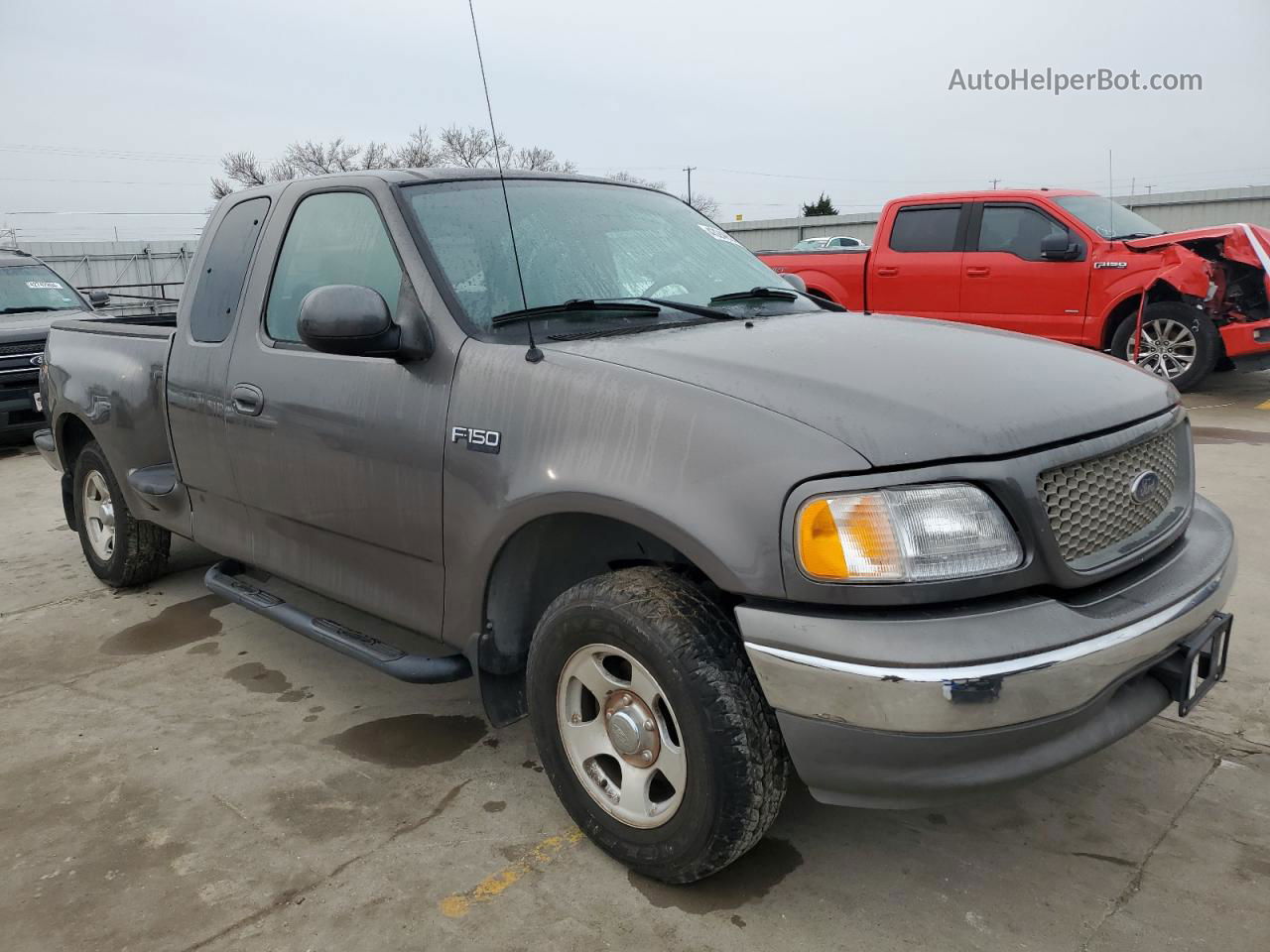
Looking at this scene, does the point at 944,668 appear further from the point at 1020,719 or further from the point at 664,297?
the point at 664,297

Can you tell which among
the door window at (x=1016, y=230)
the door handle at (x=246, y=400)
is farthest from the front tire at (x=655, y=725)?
the door window at (x=1016, y=230)

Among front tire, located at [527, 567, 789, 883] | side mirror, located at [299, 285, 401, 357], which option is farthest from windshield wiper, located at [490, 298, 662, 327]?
front tire, located at [527, 567, 789, 883]

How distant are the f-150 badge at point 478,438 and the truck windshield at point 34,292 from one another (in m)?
9.16

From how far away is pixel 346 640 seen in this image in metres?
3.13

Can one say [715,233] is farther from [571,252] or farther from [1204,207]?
[1204,207]

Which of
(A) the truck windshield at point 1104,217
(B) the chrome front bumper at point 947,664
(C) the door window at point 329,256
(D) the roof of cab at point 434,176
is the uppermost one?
(A) the truck windshield at point 1104,217

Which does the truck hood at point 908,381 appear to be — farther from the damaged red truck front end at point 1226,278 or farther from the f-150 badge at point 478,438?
the damaged red truck front end at point 1226,278

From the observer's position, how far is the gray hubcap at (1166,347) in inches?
343

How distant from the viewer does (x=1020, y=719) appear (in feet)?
6.34

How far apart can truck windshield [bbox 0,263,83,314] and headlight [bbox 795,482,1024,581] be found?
10.2 m

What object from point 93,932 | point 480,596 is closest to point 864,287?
point 480,596

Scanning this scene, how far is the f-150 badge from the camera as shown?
99.9 inches

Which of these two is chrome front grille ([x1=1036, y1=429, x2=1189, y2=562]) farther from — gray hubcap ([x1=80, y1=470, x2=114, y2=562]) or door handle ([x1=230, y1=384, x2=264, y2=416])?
gray hubcap ([x1=80, y1=470, x2=114, y2=562])

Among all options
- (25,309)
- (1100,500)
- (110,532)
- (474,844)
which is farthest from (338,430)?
(25,309)
